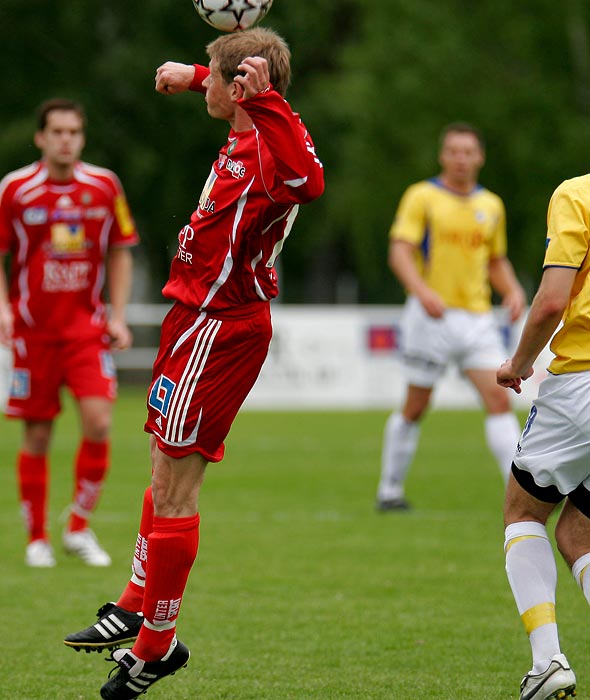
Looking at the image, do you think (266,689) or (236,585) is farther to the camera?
(236,585)

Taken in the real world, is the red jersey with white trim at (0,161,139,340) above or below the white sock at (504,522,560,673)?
above

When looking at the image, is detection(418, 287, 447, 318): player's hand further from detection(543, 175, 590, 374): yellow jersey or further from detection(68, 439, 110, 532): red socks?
detection(543, 175, 590, 374): yellow jersey

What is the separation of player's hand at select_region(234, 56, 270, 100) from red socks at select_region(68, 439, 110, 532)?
3911mm

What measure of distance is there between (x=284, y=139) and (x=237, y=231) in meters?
0.44

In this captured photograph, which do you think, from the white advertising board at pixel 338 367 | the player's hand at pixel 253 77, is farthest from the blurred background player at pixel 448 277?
the white advertising board at pixel 338 367

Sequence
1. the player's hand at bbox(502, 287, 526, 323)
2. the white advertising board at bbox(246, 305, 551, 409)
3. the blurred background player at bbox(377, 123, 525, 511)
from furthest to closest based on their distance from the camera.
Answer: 1. the white advertising board at bbox(246, 305, 551, 409)
2. the player's hand at bbox(502, 287, 526, 323)
3. the blurred background player at bbox(377, 123, 525, 511)

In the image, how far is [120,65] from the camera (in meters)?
29.6

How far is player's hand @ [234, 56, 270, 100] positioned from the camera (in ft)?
13.2

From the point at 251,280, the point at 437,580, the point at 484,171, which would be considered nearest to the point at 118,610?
the point at 251,280

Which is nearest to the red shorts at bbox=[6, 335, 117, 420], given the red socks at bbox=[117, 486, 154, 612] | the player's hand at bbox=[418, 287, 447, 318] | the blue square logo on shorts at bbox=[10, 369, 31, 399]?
the blue square logo on shorts at bbox=[10, 369, 31, 399]

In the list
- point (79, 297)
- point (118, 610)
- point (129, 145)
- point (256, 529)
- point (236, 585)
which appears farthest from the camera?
point (129, 145)

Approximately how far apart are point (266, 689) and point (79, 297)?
3382 mm

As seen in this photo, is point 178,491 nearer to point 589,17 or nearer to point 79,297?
point 79,297

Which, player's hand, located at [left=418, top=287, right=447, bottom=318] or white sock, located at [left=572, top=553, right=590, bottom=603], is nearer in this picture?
white sock, located at [left=572, top=553, right=590, bottom=603]
